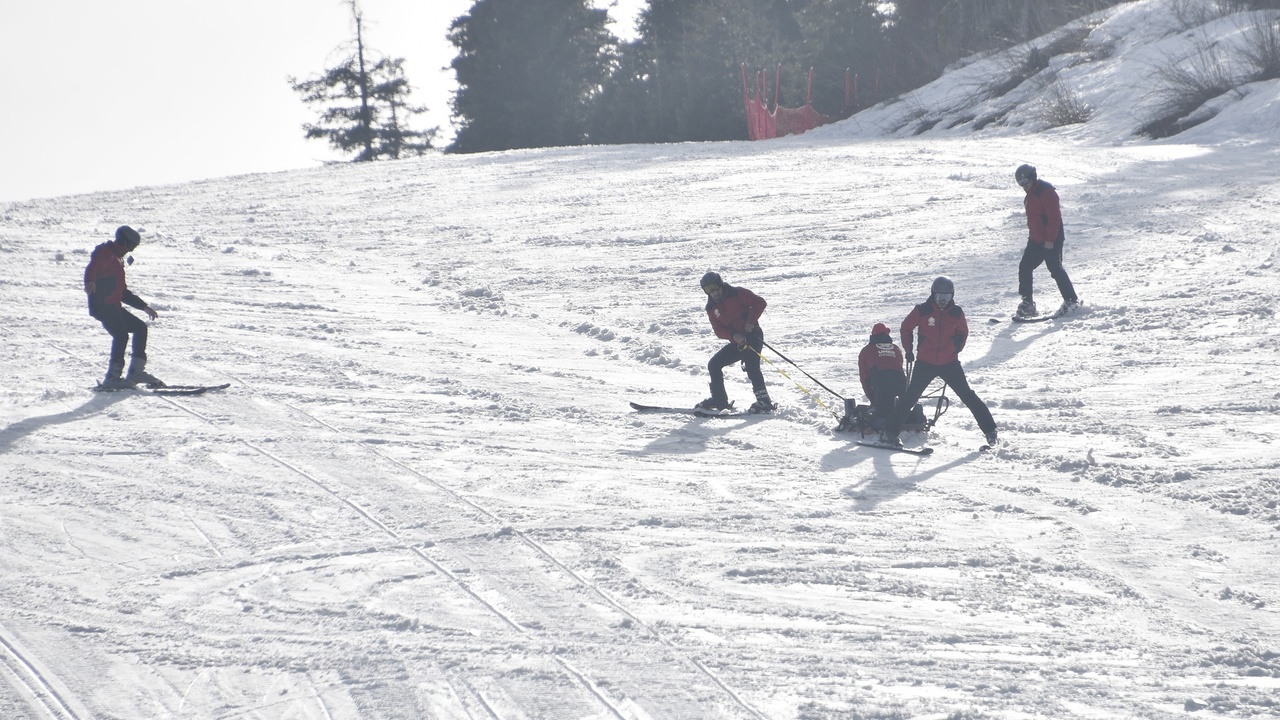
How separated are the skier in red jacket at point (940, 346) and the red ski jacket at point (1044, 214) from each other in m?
3.83

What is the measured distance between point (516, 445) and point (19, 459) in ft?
11.6

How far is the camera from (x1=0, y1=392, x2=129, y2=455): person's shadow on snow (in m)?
8.72

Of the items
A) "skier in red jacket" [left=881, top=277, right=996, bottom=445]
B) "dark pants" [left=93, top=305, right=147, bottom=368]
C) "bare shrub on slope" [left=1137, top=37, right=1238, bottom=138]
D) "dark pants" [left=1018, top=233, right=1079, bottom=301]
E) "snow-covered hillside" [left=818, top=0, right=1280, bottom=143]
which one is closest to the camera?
"skier in red jacket" [left=881, top=277, right=996, bottom=445]

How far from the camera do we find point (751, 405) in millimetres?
9547

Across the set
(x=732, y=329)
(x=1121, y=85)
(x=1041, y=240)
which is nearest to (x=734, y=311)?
(x=732, y=329)

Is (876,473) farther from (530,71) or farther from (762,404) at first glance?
(530,71)

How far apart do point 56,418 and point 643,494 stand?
503 centimetres

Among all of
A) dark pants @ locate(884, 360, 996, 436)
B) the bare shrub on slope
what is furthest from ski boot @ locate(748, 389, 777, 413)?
the bare shrub on slope

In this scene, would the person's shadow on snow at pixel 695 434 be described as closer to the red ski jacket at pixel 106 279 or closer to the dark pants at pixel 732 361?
the dark pants at pixel 732 361

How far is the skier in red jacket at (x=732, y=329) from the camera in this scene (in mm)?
9242

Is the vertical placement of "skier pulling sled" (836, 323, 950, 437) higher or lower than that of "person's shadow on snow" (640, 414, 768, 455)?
higher

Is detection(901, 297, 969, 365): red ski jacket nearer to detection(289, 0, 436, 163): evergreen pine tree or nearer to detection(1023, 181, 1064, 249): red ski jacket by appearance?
detection(1023, 181, 1064, 249): red ski jacket

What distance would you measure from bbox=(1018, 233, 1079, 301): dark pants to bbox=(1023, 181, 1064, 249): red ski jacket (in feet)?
0.22

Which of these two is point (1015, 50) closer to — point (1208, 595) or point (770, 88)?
point (770, 88)
